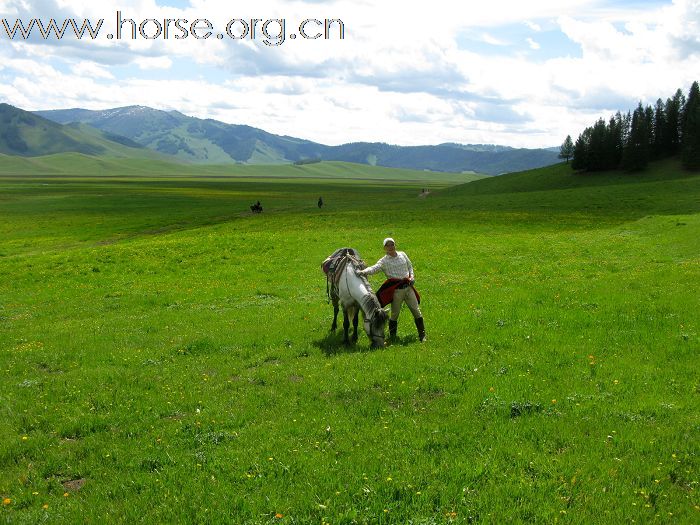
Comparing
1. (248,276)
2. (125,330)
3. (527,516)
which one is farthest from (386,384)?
(248,276)

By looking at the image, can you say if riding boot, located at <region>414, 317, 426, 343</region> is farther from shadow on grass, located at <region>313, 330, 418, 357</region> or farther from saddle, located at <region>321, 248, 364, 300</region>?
saddle, located at <region>321, 248, 364, 300</region>

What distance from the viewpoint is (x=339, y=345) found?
1559cm

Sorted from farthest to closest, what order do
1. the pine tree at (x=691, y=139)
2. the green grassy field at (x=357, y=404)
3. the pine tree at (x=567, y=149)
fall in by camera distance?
the pine tree at (x=567, y=149)
the pine tree at (x=691, y=139)
the green grassy field at (x=357, y=404)

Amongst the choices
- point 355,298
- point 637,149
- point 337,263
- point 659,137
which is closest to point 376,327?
point 355,298

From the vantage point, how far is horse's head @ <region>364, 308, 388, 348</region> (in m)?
14.5

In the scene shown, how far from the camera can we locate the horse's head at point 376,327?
14461 millimetres

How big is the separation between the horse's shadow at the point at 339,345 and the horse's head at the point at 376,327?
0.84 ft

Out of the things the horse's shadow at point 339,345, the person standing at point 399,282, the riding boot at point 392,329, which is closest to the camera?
the horse's shadow at point 339,345

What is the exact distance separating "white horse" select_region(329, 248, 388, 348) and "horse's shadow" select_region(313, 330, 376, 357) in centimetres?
22

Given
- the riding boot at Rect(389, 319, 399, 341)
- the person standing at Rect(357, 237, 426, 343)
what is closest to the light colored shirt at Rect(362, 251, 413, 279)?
the person standing at Rect(357, 237, 426, 343)

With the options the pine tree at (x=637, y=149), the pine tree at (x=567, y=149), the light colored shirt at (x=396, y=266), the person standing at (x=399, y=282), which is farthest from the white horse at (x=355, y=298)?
the pine tree at (x=567, y=149)

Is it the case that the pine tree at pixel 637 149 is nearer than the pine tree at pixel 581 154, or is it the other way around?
the pine tree at pixel 637 149

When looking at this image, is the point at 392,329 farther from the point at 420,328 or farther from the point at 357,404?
the point at 357,404

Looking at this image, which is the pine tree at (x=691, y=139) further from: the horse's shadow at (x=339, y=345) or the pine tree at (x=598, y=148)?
the horse's shadow at (x=339, y=345)
